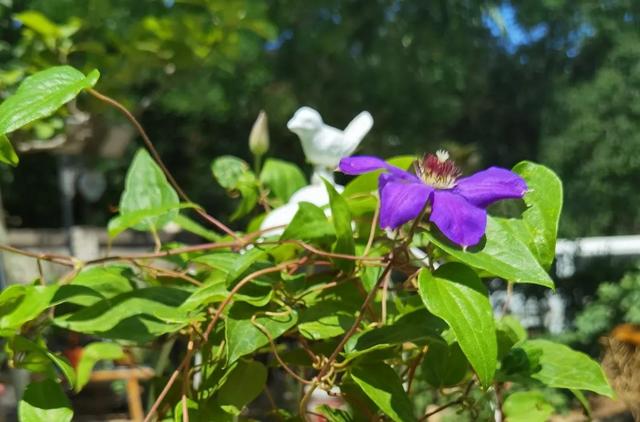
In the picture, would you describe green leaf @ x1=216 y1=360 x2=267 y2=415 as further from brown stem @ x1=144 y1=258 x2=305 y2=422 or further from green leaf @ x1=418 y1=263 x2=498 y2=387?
green leaf @ x1=418 y1=263 x2=498 y2=387

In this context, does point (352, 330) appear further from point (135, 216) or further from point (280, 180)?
point (280, 180)

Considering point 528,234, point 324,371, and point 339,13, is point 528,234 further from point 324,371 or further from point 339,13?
point 339,13

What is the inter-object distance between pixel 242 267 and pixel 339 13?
24.5 feet

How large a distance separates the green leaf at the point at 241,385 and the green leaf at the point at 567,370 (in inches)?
6.9

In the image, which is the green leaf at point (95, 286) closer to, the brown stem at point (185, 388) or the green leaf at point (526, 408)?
the brown stem at point (185, 388)

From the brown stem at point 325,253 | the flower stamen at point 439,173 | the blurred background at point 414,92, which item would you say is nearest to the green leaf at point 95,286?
the brown stem at point 325,253

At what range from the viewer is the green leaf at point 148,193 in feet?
2.16

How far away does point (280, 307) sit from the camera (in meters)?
0.53

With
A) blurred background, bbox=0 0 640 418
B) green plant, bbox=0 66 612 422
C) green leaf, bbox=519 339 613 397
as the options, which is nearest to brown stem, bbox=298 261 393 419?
green plant, bbox=0 66 612 422

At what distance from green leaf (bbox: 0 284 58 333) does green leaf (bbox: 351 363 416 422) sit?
0.19 m

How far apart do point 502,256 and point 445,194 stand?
0.05 meters

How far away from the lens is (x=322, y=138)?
2.46ft

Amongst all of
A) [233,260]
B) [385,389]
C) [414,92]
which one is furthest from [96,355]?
[414,92]

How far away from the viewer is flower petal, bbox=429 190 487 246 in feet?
1.43
